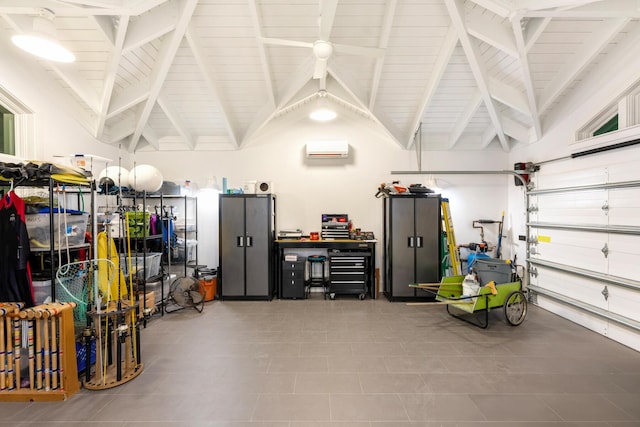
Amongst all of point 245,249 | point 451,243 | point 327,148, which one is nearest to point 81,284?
point 245,249

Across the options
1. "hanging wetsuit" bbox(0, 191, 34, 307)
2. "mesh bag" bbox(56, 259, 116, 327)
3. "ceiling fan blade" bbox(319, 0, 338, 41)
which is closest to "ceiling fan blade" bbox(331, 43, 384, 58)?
"ceiling fan blade" bbox(319, 0, 338, 41)

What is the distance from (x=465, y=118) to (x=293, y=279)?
420 centimetres

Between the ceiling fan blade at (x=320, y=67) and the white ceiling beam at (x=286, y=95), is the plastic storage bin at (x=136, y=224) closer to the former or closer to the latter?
the white ceiling beam at (x=286, y=95)

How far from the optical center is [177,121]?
522 centimetres

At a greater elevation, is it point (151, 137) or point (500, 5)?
point (500, 5)

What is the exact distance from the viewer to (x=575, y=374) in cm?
282

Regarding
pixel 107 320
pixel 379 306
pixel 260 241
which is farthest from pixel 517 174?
pixel 107 320

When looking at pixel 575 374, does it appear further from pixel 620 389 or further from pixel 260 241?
pixel 260 241

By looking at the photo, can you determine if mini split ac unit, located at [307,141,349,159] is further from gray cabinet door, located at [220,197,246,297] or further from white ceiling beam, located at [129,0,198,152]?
white ceiling beam, located at [129,0,198,152]

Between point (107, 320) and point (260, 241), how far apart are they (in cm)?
279

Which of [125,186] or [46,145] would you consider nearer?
[46,145]

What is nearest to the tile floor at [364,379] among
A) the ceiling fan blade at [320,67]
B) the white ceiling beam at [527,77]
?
the white ceiling beam at [527,77]

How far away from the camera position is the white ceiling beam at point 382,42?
3578mm

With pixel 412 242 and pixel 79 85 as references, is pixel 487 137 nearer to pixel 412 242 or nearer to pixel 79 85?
pixel 412 242
